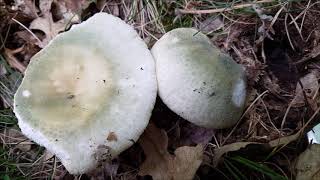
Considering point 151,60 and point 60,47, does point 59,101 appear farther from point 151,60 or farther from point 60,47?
point 151,60

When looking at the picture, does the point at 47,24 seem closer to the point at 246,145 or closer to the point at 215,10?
the point at 215,10

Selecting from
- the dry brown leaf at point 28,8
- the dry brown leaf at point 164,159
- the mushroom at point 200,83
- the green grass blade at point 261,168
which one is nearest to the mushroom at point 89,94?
the mushroom at point 200,83

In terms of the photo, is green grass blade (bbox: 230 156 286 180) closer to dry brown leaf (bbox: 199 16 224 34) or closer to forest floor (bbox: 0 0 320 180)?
forest floor (bbox: 0 0 320 180)

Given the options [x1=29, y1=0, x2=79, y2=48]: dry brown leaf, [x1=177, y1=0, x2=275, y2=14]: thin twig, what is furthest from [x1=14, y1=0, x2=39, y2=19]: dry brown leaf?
[x1=177, y1=0, x2=275, y2=14]: thin twig

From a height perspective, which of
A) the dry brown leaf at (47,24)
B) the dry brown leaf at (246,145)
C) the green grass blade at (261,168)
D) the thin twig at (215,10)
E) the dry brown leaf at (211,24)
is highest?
the thin twig at (215,10)

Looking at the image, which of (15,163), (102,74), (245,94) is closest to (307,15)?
(245,94)

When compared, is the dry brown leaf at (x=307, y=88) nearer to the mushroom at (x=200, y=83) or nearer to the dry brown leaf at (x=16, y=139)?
the mushroom at (x=200, y=83)

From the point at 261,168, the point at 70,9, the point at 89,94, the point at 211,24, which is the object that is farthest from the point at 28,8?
the point at 261,168
